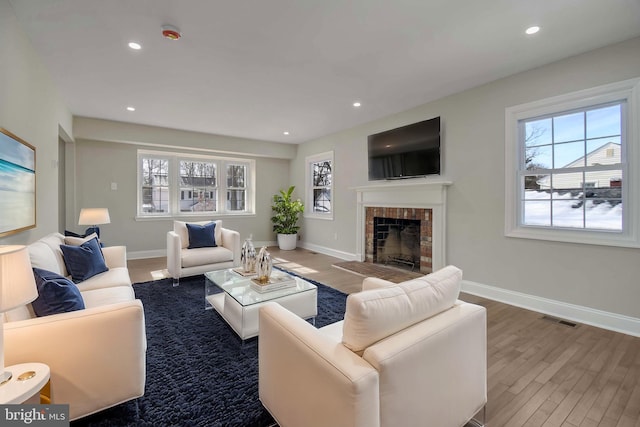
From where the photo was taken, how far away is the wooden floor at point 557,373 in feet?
5.27

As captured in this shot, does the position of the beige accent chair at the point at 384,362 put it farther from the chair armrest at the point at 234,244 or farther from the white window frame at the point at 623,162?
the chair armrest at the point at 234,244

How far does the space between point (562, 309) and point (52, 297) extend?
414 centimetres

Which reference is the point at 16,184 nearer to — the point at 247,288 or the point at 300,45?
the point at 247,288

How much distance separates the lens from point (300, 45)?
8.56ft

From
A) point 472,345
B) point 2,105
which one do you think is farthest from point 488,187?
point 2,105

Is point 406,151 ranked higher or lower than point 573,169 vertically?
higher

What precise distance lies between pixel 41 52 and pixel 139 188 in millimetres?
3269

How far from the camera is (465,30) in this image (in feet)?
7.83

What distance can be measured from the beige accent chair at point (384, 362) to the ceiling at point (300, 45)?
2049mm

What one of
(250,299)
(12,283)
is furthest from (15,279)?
(250,299)

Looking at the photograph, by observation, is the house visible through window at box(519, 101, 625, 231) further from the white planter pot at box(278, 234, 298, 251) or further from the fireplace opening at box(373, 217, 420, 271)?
the white planter pot at box(278, 234, 298, 251)

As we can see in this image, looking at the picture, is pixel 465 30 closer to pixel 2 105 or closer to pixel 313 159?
pixel 2 105

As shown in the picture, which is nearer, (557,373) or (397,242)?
(557,373)

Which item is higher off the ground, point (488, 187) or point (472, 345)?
point (488, 187)
